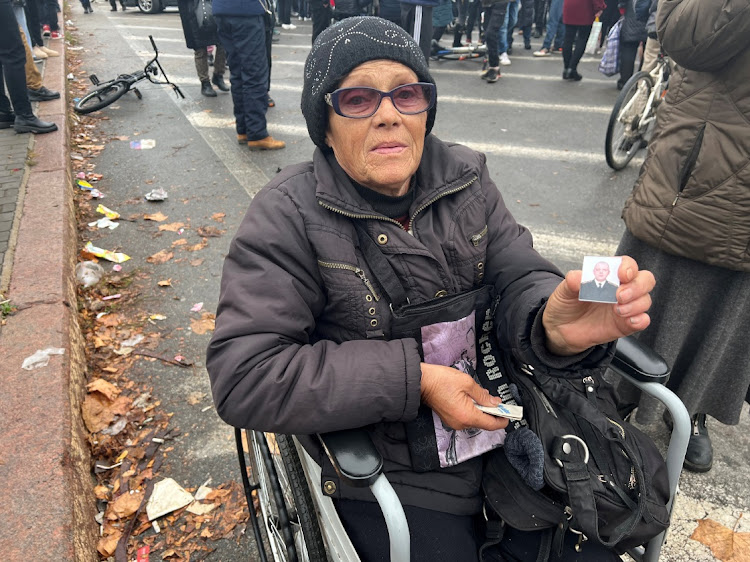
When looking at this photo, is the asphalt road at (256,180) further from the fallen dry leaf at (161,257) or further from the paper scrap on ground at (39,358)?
the paper scrap on ground at (39,358)

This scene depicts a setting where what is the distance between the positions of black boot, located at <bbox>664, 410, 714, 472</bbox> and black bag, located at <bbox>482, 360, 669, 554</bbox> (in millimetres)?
1075

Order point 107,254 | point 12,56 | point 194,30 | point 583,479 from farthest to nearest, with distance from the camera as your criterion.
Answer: point 194,30 → point 12,56 → point 107,254 → point 583,479

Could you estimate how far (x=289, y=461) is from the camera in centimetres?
149

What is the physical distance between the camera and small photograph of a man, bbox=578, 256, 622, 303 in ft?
3.60

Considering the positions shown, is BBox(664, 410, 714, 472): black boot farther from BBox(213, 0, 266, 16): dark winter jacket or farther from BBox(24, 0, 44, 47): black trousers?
BBox(24, 0, 44, 47): black trousers

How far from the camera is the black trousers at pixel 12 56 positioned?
4.47m

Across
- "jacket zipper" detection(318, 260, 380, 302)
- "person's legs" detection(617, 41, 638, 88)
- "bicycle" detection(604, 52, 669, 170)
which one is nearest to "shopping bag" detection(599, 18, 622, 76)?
"person's legs" detection(617, 41, 638, 88)

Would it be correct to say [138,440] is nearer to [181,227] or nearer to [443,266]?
[443,266]

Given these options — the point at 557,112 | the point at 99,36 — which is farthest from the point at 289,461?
the point at 99,36

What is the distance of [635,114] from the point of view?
4910 mm

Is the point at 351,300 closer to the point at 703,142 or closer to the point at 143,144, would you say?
the point at 703,142

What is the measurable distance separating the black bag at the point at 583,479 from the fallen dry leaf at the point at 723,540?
0.93 meters

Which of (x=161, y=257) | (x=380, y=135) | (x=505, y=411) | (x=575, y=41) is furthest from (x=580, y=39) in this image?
(x=505, y=411)

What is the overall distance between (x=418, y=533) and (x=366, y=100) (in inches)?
46.1
